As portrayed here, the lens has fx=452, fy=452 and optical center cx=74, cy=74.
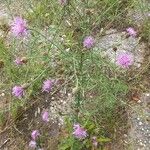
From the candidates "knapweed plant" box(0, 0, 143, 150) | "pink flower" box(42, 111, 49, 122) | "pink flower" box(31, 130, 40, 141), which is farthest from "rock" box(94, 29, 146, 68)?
"pink flower" box(31, 130, 40, 141)

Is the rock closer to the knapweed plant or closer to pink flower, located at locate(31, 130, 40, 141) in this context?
the knapweed plant

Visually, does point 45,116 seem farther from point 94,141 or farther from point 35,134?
point 94,141

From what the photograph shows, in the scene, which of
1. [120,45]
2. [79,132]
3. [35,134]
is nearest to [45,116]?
[35,134]

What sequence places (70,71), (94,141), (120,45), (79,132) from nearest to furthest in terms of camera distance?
(79,132) → (94,141) → (70,71) → (120,45)

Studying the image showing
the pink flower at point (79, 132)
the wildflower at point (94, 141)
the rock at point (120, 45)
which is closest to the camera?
the pink flower at point (79, 132)

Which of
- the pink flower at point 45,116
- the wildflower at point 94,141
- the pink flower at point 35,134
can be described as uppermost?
the pink flower at point 45,116

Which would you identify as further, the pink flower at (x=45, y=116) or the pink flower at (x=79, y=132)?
the pink flower at (x=45, y=116)

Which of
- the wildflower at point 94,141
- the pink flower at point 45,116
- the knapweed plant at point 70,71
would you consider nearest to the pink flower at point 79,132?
the knapweed plant at point 70,71

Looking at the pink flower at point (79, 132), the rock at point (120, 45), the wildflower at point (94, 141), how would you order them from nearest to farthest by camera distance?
1. the pink flower at point (79, 132)
2. the wildflower at point (94, 141)
3. the rock at point (120, 45)

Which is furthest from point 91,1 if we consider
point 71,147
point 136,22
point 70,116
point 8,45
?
point 71,147

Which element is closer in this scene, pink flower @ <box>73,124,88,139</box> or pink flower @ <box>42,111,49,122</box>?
pink flower @ <box>73,124,88,139</box>

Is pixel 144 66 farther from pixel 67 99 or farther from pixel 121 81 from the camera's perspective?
pixel 67 99

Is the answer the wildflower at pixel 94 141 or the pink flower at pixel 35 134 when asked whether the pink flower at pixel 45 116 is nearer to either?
the pink flower at pixel 35 134
